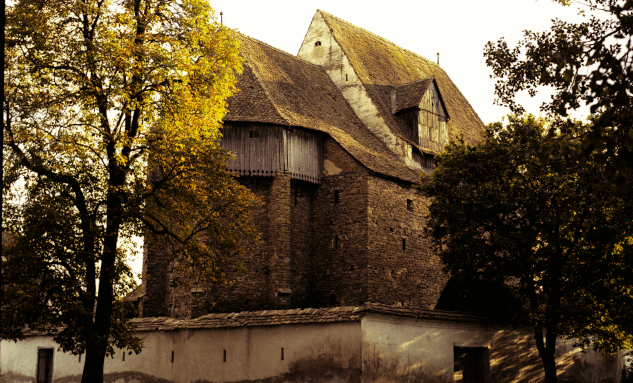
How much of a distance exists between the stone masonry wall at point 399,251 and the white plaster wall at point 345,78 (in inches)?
150

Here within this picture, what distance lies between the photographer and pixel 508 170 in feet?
72.8

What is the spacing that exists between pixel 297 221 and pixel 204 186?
12.1 meters

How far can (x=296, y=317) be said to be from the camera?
21.5 m

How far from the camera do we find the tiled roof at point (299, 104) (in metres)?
30.0

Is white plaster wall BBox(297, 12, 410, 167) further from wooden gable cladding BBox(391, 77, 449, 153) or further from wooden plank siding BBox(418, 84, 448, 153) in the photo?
wooden plank siding BBox(418, 84, 448, 153)

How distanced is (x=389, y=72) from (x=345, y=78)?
4290mm

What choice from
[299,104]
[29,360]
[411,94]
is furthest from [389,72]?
[29,360]

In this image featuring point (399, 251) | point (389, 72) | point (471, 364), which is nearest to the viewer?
point (471, 364)

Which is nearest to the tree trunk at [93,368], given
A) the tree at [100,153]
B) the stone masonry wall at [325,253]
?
the tree at [100,153]

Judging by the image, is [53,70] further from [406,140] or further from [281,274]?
[406,140]

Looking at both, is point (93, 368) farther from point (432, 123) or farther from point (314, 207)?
point (432, 123)

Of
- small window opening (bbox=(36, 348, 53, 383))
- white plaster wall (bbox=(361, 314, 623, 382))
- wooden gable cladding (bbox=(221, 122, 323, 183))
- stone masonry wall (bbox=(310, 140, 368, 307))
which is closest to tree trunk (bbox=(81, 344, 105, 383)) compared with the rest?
white plaster wall (bbox=(361, 314, 623, 382))

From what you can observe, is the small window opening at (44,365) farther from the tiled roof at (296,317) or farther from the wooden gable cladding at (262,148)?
the wooden gable cladding at (262,148)

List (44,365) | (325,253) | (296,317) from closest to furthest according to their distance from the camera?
(296,317) < (44,365) < (325,253)
